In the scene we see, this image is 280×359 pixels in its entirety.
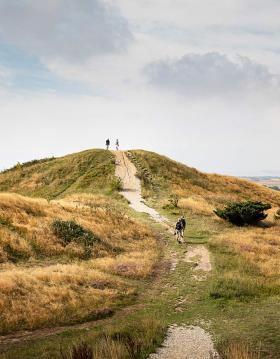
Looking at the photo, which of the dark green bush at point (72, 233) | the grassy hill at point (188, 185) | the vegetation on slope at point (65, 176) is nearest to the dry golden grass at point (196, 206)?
the grassy hill at point (188, 185)

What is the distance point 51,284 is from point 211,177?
203 ft

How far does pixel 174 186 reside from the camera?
60312 millimetres

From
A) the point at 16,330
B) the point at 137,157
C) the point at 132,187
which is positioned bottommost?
the point at 16,330

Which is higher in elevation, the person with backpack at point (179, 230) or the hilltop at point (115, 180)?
the hilltop at point (115, 180)

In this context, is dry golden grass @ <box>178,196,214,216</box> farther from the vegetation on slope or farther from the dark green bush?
the dark green bush

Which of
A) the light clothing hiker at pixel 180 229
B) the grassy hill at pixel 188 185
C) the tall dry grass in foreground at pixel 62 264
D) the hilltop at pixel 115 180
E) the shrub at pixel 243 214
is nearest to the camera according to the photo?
the tall dry grass in foreground at pixel 62 264

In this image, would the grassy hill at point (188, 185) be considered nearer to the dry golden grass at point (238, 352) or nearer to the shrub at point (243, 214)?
the shrub at point (243, 214)

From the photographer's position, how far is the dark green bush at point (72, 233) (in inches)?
1148

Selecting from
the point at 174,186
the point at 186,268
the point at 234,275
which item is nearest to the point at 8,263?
the point at 186,268

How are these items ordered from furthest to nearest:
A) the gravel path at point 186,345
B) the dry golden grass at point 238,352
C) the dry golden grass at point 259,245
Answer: the dry golden grass at point 259,245 < the gravel path at point 186,345 < the dry golden grass at point 238,352

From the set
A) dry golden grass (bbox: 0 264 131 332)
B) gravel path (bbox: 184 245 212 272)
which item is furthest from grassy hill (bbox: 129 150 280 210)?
dry golden grass (bbox: 0 264 131 332)

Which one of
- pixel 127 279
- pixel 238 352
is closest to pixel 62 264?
pixel 127 279

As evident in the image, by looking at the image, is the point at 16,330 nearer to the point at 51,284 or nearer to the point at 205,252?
the point at 51,284

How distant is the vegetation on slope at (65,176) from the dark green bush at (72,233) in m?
23.9
